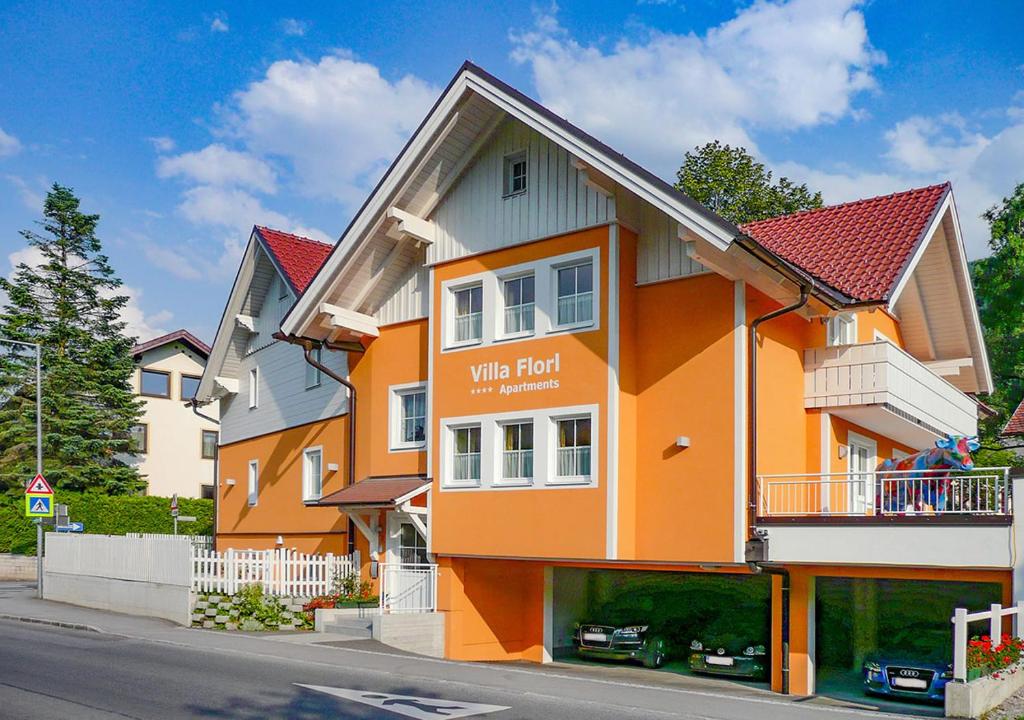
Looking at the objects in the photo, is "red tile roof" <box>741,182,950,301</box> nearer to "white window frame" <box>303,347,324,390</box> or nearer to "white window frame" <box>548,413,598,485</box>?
"white window frame" <box>548,413,598,485</box>

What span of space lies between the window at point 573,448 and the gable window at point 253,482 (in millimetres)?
12547

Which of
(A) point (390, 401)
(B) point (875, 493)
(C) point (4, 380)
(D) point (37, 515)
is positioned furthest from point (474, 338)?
(C) point (4, 380)

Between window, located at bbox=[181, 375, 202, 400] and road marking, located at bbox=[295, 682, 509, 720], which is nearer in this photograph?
road marking, located at bbox=[295, 682, 509, 720]

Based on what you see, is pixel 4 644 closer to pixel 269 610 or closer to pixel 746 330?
pixel 269 610

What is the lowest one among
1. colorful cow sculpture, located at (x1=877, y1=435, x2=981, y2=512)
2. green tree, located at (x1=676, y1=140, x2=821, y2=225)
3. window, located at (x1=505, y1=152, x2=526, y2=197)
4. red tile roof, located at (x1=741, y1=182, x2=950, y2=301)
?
colorful cow sculpture, located at (x1=877, y1=435, x2=981, y2=512)

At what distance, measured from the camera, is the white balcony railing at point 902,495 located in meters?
15.8

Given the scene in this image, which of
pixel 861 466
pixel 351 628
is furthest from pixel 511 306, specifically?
pixel 861 466

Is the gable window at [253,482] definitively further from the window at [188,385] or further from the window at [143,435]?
the window at [188,385]

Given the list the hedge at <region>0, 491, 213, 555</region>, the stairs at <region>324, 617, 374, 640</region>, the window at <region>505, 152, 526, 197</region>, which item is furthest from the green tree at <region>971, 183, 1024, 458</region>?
the hedge at <region>0, 491, 213, 555</region>

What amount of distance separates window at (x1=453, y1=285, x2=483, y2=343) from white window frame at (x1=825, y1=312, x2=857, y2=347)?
6542 mm

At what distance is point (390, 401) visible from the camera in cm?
2330

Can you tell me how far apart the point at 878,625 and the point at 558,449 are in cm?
623

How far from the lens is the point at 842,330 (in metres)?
21.1

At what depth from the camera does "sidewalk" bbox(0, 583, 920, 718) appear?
14.7 metres
